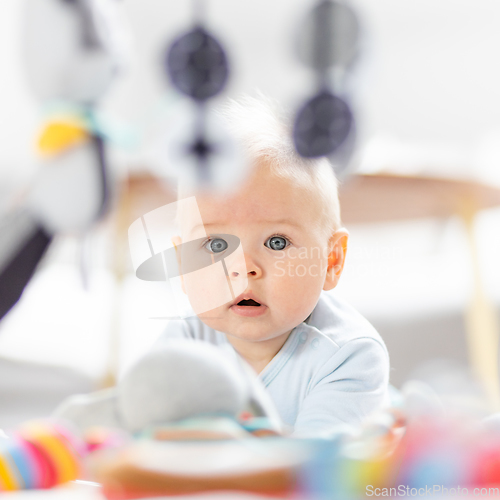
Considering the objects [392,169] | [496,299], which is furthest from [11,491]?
[496,299]

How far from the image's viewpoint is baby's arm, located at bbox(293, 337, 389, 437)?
0.86 ft

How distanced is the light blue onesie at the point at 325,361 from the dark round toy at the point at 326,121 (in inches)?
5.2

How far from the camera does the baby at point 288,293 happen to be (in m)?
0.24

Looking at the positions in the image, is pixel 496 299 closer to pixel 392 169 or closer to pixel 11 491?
pixel 392 169

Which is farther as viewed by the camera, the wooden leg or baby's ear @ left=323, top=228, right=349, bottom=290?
the wooden leg

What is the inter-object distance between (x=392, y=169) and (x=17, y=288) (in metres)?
0.32

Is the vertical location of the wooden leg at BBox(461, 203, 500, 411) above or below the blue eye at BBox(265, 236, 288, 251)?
above

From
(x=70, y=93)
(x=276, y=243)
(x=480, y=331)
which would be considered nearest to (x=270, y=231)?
(x=276, y=243)

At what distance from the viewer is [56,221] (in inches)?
7.1

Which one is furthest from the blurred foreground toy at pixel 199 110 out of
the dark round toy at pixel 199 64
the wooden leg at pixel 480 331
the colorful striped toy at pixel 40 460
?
the wooden leg at pixel 480 331

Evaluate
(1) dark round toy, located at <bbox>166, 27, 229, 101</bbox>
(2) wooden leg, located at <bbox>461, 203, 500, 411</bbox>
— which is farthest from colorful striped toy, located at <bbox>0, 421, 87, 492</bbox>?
(2) wooden leg, located at <bbox>461, 203, 500, 411</bbox>

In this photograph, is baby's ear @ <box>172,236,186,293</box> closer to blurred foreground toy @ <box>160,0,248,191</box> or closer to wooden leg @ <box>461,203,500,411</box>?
blurred foreground toy @ <box>160,0,248,191</box>

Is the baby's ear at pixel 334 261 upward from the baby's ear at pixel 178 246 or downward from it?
upward

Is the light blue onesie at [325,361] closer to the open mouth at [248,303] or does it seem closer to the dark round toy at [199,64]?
the open mouth at [248,303]
